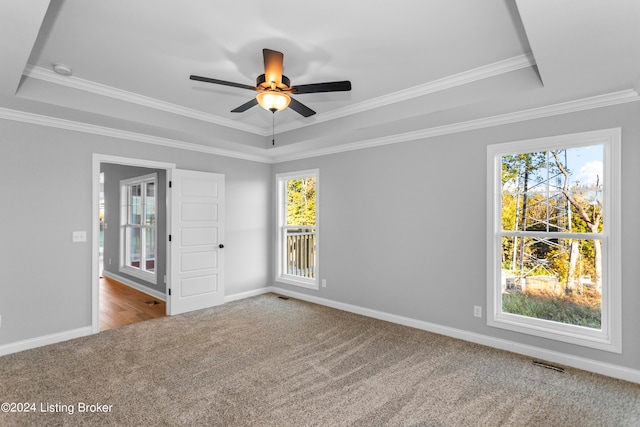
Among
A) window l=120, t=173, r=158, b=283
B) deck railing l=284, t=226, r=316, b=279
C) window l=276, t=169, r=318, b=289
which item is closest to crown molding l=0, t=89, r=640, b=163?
window l=276, t=169, r=318, b=289

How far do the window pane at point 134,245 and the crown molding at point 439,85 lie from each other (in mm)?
4462

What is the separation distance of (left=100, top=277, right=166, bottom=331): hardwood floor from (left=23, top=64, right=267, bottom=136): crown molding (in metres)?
2.75

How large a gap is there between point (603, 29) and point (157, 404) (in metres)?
3.82

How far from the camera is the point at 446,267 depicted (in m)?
3.73

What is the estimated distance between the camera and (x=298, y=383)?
2672 mm

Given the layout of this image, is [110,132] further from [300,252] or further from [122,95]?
[300,252]

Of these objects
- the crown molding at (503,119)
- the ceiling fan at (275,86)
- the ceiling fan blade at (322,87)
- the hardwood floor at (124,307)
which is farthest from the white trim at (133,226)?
the ceiling fan blade at (322,87)

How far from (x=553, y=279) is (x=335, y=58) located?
301 cm

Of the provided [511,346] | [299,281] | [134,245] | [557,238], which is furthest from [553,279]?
[134,245]

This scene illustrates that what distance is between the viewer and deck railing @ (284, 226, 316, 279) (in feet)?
18.3

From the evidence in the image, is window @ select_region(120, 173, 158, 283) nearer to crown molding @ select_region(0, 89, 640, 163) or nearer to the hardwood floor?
the hardwood floor

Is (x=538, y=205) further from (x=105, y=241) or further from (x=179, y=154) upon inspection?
(x=105, y=241)

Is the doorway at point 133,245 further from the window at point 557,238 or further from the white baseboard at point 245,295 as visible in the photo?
the window at point 557,238

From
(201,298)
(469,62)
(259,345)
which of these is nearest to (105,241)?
(201,298)
